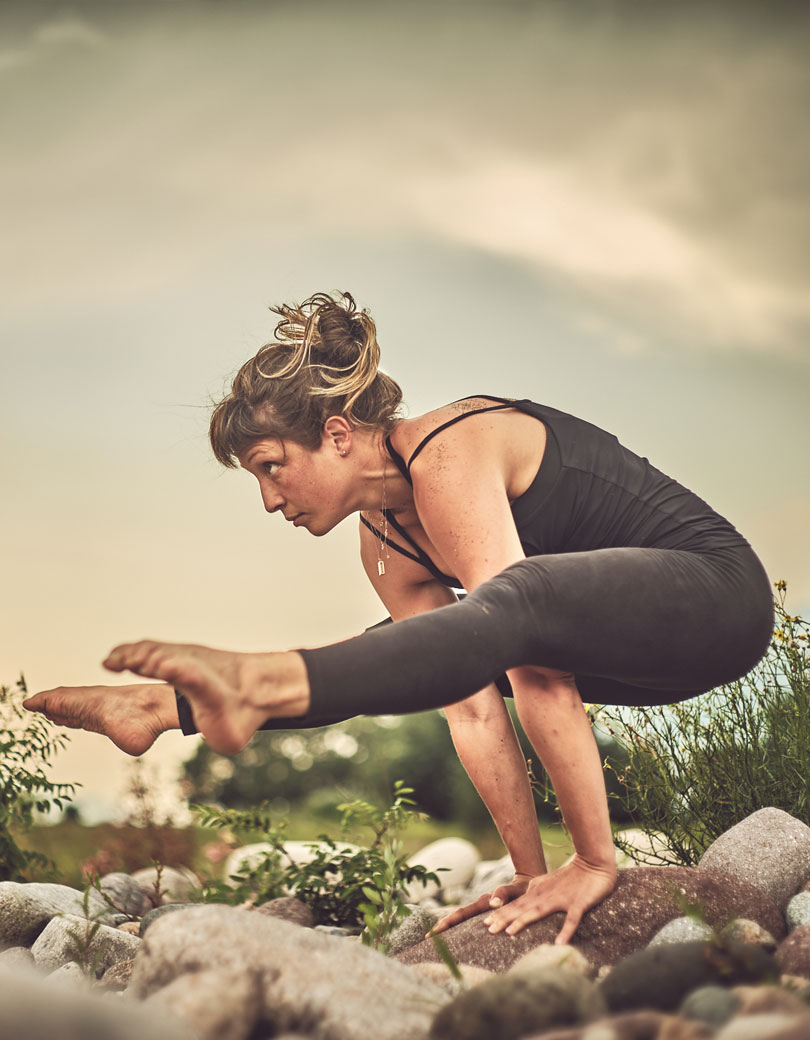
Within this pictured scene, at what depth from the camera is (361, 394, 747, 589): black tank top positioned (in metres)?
2.72

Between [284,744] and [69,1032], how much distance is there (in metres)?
9.36

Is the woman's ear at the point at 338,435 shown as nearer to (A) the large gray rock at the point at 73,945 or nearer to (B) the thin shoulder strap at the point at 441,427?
(B) the thin shoulder strap at the point at 441,427

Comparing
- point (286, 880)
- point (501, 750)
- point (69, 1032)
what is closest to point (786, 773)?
point (501, 750)

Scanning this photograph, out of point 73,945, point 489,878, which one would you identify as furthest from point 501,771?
point 489,878

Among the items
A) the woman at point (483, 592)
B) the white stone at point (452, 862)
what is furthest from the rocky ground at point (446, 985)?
the white stone at point (452, 862)

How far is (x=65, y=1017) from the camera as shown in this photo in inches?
45.0

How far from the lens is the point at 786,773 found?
3.59 metres

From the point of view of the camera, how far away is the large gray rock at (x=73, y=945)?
272 cm

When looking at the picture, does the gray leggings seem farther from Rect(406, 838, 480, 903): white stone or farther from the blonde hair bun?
Rect(406, 838, 480, 903): white stone

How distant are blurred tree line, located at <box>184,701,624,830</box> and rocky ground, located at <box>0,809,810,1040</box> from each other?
23.6 ft

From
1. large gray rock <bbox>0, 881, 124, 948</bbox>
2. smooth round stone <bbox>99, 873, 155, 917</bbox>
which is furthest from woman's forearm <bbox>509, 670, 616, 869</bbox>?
smooth round stone <bbox>99, 873, 155, 917</bbox>

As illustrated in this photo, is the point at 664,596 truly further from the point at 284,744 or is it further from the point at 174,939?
the point at 284,744

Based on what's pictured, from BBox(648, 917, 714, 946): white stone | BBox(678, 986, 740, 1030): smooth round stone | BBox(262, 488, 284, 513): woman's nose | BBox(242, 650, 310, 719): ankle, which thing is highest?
BBox(262, 488, 284, 513): woman's nose

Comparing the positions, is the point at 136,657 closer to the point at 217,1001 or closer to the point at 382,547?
the point at 217,1001
